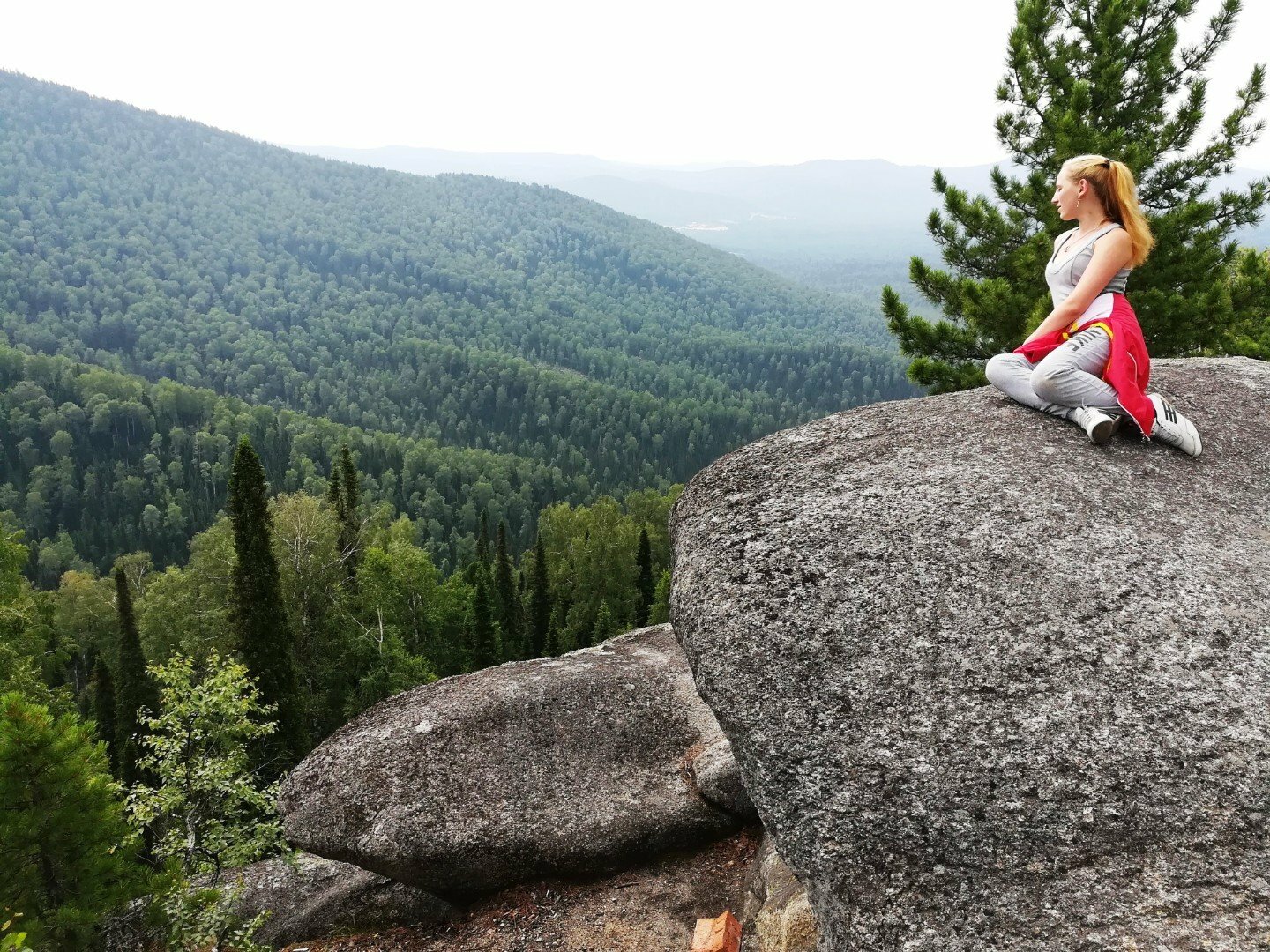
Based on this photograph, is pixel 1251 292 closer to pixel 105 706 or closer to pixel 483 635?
pixel 483 635

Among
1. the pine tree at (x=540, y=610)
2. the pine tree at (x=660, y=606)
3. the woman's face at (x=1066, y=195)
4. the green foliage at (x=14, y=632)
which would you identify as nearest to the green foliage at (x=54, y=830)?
the green foliage at (x=14, y=632)

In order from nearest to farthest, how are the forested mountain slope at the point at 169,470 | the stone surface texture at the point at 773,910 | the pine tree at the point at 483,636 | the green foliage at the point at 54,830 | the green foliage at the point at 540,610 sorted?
the stone surface texture at the point at 773,910 → the green foliage at the point at 54,830 → the pine tree at the point at 483,636 → the green foliage at the point at 540,610 → the forested mountain slope at the point at 169,470

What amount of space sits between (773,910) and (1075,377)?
7.37 m

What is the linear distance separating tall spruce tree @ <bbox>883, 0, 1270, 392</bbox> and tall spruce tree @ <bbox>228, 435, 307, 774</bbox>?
27746 mm

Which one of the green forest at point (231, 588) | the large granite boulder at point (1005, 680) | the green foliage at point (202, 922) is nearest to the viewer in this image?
the large granite boulder at point (1005, 680)

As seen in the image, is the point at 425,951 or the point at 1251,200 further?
the point at 1251,200

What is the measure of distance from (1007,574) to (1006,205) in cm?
1624

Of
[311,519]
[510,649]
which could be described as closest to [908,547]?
[311,519]

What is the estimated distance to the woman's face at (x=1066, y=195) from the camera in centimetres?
795

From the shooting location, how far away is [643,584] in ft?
213

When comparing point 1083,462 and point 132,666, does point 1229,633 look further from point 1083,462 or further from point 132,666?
point 132,666

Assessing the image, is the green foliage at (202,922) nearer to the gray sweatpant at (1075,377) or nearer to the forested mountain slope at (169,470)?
the gray sweatpant at (1075,377)

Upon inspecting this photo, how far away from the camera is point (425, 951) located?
41.2 ft

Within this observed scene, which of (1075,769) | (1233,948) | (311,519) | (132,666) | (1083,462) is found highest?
(1083,462)
